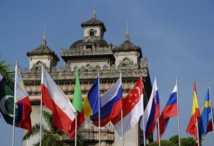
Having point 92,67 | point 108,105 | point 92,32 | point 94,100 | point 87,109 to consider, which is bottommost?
point 87,109

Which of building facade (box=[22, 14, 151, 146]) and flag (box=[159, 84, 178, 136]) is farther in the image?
building facade (box=[22, 14, 151, 146])

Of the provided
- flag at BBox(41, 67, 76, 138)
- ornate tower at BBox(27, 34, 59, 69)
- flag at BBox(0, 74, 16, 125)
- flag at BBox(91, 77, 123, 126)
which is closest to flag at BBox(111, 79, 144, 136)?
flag at BBox(91, 77, 123, 126)

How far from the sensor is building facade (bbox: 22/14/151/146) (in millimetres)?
52750

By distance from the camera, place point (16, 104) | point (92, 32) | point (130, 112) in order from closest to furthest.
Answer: point (16, 104), point (130, 112), point (92, 32)

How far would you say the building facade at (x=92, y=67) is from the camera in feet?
173

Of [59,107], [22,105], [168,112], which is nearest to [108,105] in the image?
[59,107]

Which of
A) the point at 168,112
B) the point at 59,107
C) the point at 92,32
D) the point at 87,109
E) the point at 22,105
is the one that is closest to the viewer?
the point at 22,105

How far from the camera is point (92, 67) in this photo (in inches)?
2327

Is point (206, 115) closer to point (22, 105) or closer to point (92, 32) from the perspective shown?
point (22, 105)

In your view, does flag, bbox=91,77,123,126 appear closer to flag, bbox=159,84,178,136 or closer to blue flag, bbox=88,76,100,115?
blue flag, bbox=88,76,100,115

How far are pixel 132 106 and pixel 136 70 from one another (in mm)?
25005

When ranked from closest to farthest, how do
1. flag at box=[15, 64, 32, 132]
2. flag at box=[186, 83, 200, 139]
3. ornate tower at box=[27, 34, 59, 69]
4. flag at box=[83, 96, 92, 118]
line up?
flag at box=[15, 64, 32, 132]
flag at box=[83, 96, 92, 118]
flag at box=[186, 83, 200, 139]
ornate tower at box=[27, 34, 59, 69]

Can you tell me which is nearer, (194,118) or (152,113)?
(152,113)

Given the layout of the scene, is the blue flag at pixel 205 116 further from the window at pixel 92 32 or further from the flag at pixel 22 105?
the window at pixel 92 32
